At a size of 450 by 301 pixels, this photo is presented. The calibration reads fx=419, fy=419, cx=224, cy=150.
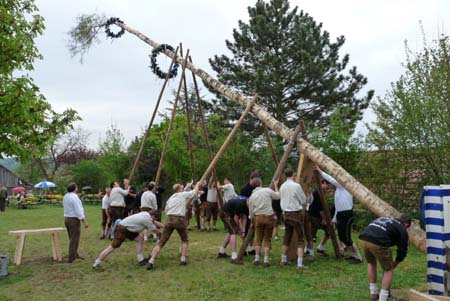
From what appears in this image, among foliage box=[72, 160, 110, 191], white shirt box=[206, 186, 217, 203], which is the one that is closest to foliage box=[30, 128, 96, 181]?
foliage box=[72, 160, 110, 191]

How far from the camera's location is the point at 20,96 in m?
7.00

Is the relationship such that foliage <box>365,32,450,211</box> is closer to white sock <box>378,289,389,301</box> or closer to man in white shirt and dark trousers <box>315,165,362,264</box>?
man in white shirt and dark trousers <box>315,165,362,264</box>

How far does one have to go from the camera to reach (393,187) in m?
11.6

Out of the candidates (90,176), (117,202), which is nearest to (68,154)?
(90,176)

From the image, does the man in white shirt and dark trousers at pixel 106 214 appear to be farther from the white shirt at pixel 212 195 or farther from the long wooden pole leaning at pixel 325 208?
the long wooden pole leaning at pixel 325 208

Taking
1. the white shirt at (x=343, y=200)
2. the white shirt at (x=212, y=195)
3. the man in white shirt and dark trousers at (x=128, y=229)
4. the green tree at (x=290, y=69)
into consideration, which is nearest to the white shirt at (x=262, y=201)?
the white shirt at (x=343, y=200)

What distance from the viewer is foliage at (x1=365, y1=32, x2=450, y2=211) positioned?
1030 cm

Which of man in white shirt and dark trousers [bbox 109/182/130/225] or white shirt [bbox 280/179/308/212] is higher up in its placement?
white shirt [bbox 280/179/308/212]

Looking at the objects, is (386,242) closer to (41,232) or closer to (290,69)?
(41,232)

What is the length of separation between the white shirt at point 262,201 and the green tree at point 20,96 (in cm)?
406

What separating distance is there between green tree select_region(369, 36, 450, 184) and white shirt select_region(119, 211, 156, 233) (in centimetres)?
689

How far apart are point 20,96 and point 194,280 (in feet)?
13.9

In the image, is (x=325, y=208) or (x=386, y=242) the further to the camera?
(x=325, y=208)

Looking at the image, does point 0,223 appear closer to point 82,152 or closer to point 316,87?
point 316,87
